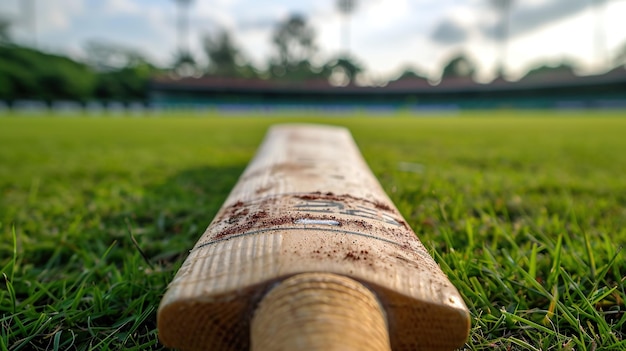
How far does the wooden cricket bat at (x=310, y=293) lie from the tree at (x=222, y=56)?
52292mm

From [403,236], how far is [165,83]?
Result: 40675mm

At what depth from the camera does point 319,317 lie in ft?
1.65

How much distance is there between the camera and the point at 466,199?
180 cm

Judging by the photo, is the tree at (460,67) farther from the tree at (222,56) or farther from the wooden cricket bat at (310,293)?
the wooden cricket bat at (310,293)

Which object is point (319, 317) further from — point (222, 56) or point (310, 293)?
point (222, 56)

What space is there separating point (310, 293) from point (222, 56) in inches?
2115

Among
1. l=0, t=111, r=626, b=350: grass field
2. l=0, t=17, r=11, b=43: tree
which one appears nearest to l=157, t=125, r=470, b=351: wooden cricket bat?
l=0, t=111, r=626, b=350: grass field

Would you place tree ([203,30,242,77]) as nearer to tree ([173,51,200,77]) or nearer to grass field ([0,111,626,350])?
tree ([173,51,200,77])

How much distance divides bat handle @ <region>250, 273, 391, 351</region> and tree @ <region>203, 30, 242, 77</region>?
5245 cm

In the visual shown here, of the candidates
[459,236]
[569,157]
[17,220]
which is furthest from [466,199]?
[569,157]

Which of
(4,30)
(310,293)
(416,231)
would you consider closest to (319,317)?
(310,293)

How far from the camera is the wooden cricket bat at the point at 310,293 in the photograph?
509 mm

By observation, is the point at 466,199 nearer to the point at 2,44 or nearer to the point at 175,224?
the point at 175,224

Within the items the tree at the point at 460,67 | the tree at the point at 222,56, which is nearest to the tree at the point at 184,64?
the tree at the point at 222,56
